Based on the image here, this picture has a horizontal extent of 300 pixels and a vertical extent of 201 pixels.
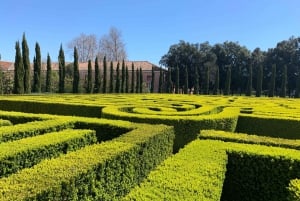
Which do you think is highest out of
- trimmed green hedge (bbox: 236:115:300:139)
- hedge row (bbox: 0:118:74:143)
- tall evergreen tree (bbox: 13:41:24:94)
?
tall evergreen tree (bbox: 13:41:24:94)

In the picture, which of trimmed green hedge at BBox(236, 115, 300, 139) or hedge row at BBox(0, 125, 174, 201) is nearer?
hedge row at BBox(0, 125, 174, 201)

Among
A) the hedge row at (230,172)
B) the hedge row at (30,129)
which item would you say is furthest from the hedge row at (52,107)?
the hedge row at (230,172)

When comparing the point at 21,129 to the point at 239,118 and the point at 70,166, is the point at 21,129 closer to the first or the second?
the point at 70,166

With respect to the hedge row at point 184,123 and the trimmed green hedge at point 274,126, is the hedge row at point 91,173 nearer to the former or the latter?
the hedge row at point 184,123

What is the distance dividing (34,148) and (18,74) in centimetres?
2936

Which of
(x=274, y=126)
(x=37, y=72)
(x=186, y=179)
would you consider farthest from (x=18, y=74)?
(x=186, y=179)

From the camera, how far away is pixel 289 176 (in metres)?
4.71

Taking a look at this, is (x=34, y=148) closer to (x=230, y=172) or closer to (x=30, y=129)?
(x=30, y=129)

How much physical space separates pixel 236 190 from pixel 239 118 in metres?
5.14

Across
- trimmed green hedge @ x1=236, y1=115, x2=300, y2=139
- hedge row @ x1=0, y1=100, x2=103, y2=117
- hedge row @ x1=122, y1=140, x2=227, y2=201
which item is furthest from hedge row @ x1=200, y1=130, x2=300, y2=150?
hedge row @ x1=0, y1=100, x2=103, y2=117

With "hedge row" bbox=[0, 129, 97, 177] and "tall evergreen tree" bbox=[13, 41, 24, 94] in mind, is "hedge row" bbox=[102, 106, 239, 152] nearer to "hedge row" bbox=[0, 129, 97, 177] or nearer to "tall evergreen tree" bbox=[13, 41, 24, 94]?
"hedge row" bbox=[0, 129, 97, 177]

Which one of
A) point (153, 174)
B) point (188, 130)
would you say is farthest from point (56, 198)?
point (188, 130)

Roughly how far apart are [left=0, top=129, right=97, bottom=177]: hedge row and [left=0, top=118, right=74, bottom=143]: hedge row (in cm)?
67

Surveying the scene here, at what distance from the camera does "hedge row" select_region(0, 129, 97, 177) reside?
446cm
